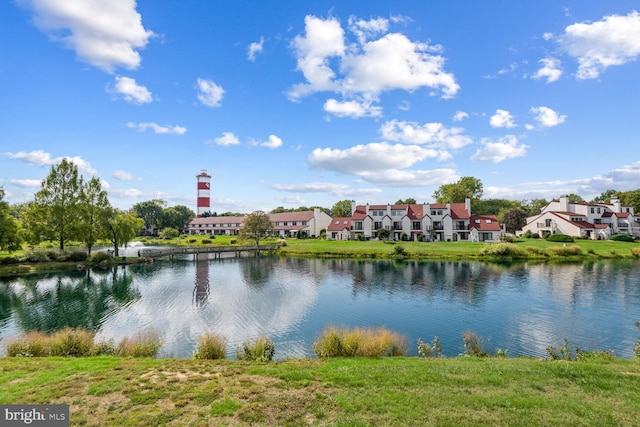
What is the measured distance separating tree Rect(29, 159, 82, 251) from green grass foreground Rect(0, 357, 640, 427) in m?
39.8

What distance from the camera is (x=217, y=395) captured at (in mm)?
8203

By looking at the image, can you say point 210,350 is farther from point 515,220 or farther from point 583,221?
point 515,220

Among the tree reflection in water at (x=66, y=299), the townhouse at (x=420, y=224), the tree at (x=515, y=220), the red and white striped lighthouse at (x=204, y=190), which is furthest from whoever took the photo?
the red and white striped lighthouse at (x=204, y=190)

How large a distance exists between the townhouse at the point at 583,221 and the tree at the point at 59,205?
80.0 metres

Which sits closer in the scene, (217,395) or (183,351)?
(217,395)

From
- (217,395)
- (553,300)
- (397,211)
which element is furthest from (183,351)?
(397,211)

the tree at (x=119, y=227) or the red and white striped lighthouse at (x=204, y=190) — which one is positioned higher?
the red and white striped lighthouse at (x=204, y=190)

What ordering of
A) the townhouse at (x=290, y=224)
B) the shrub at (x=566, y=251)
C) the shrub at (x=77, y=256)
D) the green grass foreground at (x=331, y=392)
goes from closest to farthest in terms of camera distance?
the green grass foreground at (x=331, y=392)
the shrub at (x=77, y=256)
the shrub at (x=566, y=251)
the townhouse at (x=290, y=224)

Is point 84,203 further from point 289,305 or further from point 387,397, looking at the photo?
point 387,397

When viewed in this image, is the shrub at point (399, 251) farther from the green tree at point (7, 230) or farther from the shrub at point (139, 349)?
the green tree at point (7, 230)

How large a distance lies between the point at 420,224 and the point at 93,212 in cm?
5623

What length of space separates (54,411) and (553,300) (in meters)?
29.1

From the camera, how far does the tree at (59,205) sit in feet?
139

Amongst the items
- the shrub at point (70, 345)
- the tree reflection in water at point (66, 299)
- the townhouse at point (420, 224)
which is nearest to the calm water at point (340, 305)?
the tree reflection in water at point (66, 299)
